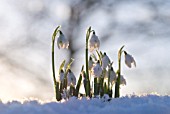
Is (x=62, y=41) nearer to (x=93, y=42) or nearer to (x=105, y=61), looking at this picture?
(x=93, y=42)

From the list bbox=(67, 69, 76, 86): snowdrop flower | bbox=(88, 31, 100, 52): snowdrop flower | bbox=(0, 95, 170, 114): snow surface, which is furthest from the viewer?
bbox=(88, 31, 100, 52): snowdrop flower

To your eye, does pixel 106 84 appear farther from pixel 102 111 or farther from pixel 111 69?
pixel 102 111

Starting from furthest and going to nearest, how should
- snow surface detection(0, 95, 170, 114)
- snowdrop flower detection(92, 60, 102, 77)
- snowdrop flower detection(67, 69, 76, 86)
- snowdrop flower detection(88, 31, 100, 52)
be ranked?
snowdrop flower detection(88, 31, 100, 52) → snowdrop flower detection(67, 69, 76, 86) → snowdrop flower detection(92, 60, 102, 77) → snow surface detection(0, 95, 170, 114)

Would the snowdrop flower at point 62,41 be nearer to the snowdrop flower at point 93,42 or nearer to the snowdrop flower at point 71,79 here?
the snowdrop flower at point 93,42

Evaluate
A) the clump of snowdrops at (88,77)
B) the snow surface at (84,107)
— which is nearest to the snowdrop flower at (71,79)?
the clump of snowdrops at (88,77)

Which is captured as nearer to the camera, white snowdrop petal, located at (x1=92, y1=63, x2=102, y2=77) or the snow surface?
the snow surface

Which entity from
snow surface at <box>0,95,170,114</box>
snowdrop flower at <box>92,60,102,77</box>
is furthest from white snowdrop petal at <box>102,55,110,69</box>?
snow surface at <box>0,95,170,114</box>

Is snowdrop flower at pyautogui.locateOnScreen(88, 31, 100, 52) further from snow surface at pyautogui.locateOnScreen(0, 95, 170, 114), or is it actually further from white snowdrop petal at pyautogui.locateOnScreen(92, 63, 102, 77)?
snow surface at pyautogui.locateOnScreen(0, 95, 170, 114)

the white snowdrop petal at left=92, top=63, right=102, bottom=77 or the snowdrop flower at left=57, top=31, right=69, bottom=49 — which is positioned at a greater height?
the snowdrop flower at left=57, top=31, right=69, bottom=49

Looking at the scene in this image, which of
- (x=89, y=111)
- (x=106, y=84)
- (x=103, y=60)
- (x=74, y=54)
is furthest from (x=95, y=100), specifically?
(x=74, y=54)
